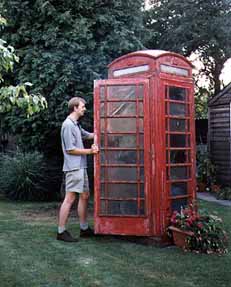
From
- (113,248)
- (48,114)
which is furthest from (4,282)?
(48,114)

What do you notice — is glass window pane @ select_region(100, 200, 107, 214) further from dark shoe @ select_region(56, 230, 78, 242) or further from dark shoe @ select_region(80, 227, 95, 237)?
dark shoe @ select_region(56, 230, 78, 242)

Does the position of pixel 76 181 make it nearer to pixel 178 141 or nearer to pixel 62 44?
pixel 178 141

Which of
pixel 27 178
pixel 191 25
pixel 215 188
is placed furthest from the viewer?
pixel 191 25

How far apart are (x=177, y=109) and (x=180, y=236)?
55.1 inches

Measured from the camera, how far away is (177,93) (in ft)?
15.8

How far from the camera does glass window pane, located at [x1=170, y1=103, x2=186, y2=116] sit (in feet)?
15.6

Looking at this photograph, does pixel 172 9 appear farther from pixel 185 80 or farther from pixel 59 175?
pixel 185 80

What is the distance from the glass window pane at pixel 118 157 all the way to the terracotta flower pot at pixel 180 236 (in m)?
0.84

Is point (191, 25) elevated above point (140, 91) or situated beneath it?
elevated above

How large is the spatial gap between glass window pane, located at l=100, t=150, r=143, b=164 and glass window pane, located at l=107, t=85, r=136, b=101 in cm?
59

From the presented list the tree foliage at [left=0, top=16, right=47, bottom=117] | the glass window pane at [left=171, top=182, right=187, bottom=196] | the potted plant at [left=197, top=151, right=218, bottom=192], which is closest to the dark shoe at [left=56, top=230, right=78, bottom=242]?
the glass window pane at [left=171, top=182, right=187, bottom=196]

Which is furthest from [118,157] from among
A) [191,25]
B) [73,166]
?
[191,25]

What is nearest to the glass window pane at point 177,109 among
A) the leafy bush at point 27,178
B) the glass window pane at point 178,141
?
the glass window pane at point 178,141

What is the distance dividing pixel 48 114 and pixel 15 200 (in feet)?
6.59
